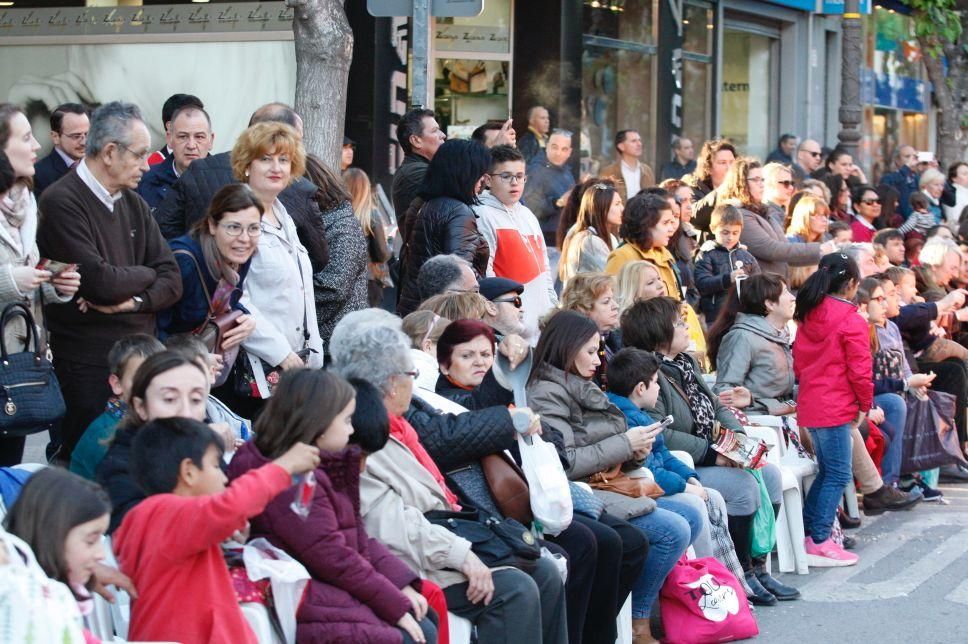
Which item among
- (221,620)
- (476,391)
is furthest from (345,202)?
(221,620)

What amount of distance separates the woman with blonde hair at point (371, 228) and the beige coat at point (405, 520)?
3705 mm

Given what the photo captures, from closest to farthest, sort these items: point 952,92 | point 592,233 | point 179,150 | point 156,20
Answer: point 179,150 < point 592,233 < point 156,20 < point 952,92

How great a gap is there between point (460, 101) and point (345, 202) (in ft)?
28.5

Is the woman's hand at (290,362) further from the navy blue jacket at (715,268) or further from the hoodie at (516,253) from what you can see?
the navy blue jacket at (715,268)

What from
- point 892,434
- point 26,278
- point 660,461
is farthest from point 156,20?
point 26,278

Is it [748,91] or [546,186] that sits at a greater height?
[748,91]

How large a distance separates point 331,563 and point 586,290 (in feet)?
11.1

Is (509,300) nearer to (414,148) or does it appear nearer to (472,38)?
(414,148)

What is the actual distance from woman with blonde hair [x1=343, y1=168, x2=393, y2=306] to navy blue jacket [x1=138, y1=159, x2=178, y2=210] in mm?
1654

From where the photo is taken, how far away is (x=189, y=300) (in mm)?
6660

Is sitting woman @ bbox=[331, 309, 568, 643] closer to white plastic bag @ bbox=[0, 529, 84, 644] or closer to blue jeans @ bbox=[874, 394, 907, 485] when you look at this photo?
white plastic bag @ bbox=[0, 529, 84, 644]

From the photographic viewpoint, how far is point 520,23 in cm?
1714

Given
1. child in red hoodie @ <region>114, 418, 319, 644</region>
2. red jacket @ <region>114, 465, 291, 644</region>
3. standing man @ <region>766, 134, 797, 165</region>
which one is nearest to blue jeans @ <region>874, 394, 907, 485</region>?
child in red hoodie @ <region>114, 418, 319, 644</region>

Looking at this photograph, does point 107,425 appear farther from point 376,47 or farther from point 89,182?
point 376,47
